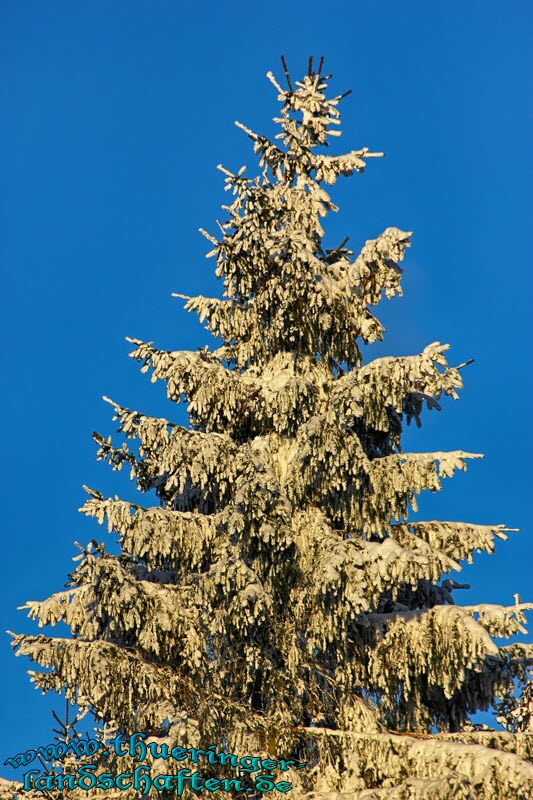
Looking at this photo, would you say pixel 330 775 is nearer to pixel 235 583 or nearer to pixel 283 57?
pixel 235 583

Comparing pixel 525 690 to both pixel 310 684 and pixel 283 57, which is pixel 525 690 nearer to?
pixel 310 684

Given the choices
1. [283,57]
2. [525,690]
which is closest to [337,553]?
[525,690]

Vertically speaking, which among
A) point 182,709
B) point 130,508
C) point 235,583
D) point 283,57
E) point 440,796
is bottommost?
point 440,796

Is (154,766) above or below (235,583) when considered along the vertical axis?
below

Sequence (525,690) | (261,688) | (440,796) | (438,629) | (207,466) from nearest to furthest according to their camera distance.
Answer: (440,796) → (438,629) → (261,688) → (207,466) → (525,690)

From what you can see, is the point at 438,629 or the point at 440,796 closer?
the point at 440,796

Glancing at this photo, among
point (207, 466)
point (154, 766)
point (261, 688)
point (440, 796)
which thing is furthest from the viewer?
point (207, 466)

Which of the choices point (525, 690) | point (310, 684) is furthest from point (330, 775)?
point (525, 690)

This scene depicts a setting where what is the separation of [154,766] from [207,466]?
453 cm

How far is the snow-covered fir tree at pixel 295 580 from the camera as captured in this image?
42.1ft

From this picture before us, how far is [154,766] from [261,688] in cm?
240

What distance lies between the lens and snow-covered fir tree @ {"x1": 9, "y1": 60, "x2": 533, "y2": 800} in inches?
505

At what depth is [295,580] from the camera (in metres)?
14.4

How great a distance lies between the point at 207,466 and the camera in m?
15.0
